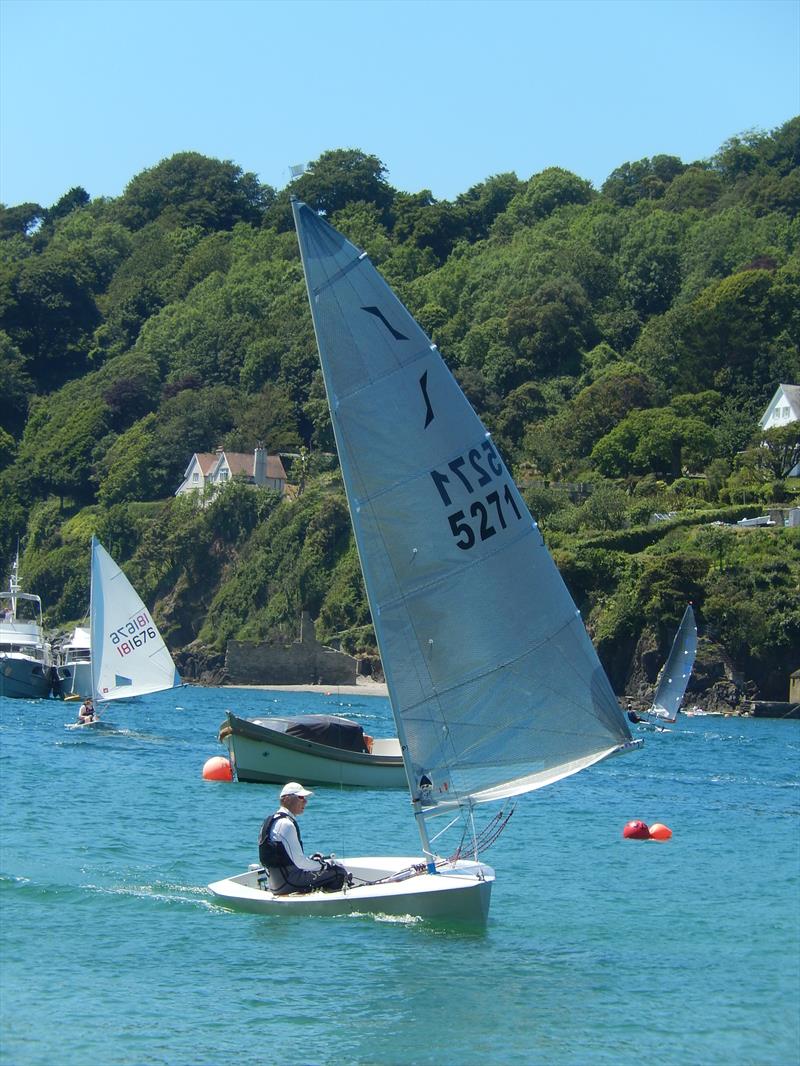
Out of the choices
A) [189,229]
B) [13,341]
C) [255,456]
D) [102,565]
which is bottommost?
[102,565]

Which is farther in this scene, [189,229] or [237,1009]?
[189,229]

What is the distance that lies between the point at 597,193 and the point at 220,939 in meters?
175

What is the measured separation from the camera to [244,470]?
124938 millimetres

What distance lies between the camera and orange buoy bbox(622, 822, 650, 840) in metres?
30.1

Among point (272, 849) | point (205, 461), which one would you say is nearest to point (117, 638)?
point (272, 849)

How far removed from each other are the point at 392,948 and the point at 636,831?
11459mm

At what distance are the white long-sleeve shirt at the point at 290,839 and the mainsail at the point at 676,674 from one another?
49.7 m

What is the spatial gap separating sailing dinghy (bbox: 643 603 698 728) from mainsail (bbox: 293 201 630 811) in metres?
50.0

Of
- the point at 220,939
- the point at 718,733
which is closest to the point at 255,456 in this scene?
the point at 718,733

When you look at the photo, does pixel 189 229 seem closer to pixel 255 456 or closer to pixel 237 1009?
pixel 255 456

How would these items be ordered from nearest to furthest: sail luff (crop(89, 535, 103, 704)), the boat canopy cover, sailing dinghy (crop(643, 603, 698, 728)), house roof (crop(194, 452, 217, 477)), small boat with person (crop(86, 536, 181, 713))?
the boat canopy cover
sail luff (crop(89, 535, 103, 704))
small boat with person (crop(86, 536, 181, 713))
sailing dinghy (crop(643, 603, 698, 728))
house roof (crop(194, 452, 217, 477))

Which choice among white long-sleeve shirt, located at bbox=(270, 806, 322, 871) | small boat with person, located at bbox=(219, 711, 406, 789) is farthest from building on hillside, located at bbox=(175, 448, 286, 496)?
white long-sleeve shirt, located at bbox=(270, 806, 322, 871)

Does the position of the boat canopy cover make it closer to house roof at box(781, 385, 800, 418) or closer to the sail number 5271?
the sail number 5271

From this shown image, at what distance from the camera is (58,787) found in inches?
1423
